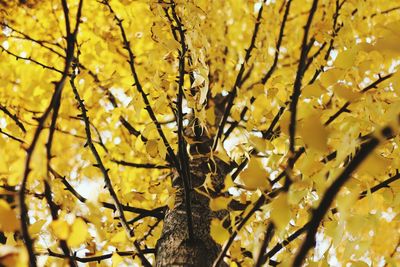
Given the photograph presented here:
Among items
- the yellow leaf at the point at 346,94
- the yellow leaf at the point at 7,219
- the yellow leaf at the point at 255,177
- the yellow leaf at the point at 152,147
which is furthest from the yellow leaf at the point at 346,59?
the yellow leaf at the point at 7,219

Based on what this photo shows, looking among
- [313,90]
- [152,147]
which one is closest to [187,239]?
[152,147]

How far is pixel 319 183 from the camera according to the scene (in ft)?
3.74

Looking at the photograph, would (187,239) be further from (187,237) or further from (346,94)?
(346,94)

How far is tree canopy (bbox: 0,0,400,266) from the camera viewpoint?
0.88 metres

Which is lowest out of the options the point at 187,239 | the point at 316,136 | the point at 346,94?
the point at 316,136

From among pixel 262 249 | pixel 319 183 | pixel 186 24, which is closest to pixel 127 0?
pixel 186 24

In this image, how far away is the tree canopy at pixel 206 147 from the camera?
88cm

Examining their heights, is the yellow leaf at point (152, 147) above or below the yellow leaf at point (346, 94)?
above

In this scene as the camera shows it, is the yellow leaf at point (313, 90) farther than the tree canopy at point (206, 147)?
Yes

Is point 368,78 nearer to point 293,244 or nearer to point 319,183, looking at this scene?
point 293,244

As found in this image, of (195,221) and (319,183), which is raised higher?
(195,221)

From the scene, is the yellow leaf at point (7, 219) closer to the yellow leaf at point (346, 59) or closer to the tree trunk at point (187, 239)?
the tree trunk at point (187, 239)

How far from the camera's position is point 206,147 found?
2316mm

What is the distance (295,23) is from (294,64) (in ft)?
2.38
